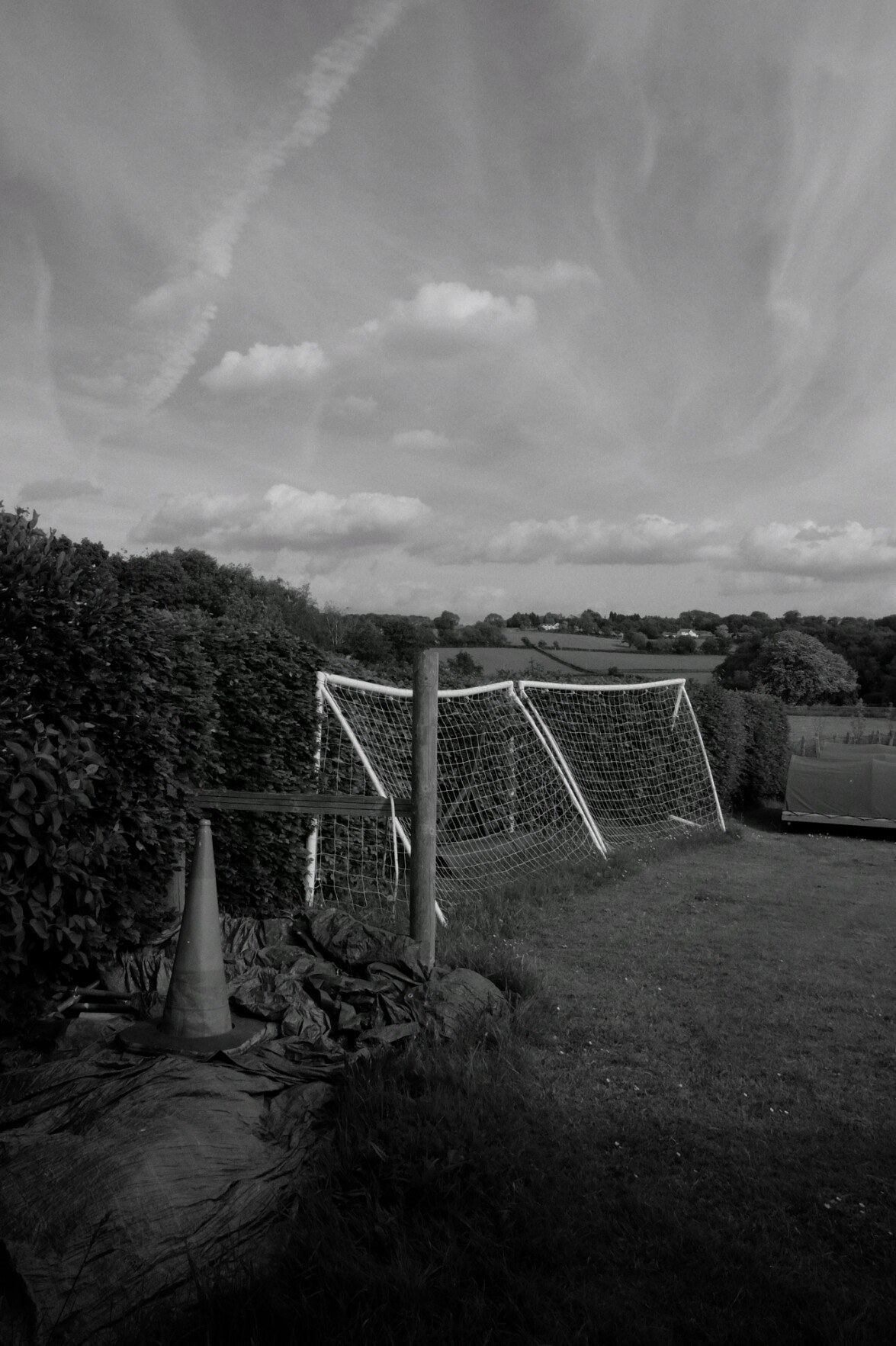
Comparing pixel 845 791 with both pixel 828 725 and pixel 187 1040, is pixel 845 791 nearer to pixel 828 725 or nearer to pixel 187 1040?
pixel 187 1040

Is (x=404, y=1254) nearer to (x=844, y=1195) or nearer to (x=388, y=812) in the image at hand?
(x=844, y=1195)

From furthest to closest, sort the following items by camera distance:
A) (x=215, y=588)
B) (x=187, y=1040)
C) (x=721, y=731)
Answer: (x=215, y=588) → (x=721, y=731) → (x=187, y=1040)

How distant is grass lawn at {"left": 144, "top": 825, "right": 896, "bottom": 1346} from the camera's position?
8.77 ft

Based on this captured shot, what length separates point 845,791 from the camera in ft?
49.7

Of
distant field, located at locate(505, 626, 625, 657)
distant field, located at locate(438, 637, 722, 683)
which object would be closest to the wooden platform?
distant field, located at locate(438, 637, 722, 683)

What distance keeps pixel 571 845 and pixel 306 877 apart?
176 inches

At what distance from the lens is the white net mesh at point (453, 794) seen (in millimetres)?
7926

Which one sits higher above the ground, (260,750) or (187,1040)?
(260,750)

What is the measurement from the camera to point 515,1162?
3375 millimetres

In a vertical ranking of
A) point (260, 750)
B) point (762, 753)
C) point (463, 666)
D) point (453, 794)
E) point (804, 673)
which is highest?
point (463, 666)

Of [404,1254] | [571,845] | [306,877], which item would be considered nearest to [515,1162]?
[404,1254]

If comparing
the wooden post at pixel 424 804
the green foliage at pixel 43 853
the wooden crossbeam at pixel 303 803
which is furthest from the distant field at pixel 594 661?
the green foliage at pixel 43 853

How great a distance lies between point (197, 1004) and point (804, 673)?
1835 inches

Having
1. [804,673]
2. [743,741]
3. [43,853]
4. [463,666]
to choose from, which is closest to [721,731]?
[743,741]
